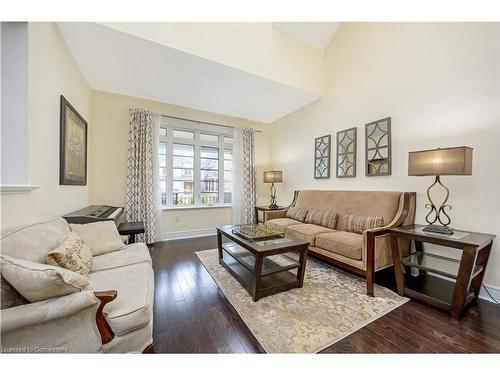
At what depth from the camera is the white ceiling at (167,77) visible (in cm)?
214

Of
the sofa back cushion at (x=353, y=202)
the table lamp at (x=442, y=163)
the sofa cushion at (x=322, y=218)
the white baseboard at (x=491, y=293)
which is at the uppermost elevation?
the table lamp at (x=442, y=163)

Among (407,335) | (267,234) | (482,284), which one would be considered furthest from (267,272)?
(482,284)

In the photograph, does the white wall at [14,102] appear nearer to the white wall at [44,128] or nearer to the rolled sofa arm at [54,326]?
the white wall at [44,128]

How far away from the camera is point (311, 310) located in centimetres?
163

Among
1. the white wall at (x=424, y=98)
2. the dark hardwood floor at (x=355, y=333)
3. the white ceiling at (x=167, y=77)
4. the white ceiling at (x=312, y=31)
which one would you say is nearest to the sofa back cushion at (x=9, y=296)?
the dark hardwood floor at (x=355, y=333)

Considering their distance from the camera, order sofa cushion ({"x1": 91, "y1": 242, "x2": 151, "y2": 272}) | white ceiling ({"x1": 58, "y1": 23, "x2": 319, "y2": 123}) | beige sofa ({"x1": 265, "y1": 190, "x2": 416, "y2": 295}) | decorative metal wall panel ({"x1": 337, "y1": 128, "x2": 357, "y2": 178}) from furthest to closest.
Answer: decorative metal wall panel ({"x1": 337, "y1": 128, "x2": 357, "y2": 178}) < white ceiling ({"x1": 58, "y1": 23, "x2": 319, "y2": 123}) < beige sofa ({"x1": 265, "y1": 190, "x2": 416, "y2": 295}) < sofa cushion ({"x1": 91, "y1": 242, "x2": 151, "y2": 272})

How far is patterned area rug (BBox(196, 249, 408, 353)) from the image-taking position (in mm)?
1319

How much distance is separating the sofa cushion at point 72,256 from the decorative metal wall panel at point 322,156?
3355 millimetres

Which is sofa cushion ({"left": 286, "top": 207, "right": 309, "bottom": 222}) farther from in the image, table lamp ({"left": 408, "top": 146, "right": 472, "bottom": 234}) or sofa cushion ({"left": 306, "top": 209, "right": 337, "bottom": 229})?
table lamp ({"left": 408, "top": 146, "right": 472, "bottom": 234})

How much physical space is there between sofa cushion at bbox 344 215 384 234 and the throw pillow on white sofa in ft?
8.76

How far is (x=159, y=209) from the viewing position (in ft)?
11.7

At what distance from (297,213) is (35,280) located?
307 centimetres

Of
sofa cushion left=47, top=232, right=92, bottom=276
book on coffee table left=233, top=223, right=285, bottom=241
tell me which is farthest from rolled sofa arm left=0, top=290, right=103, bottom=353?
book on coffee table left=233, top=223, right=285, bottom=241

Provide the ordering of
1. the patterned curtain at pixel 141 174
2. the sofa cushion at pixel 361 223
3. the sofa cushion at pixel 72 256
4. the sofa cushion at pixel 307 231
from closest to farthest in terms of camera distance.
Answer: the sofa cushion at pixel 72 256, the sofa cushion at pixel 361 223, the sofa cushion at pixel 307 231, the patterned curtain at pixel 141 174
